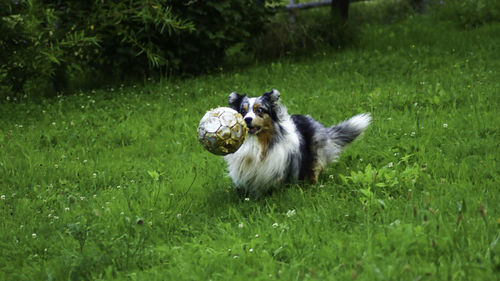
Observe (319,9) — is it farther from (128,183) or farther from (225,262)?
(225,262)

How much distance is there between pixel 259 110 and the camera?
4.52m

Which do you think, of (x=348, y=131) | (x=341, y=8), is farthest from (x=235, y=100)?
(x=341, y=8)

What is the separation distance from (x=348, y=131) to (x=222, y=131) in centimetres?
177

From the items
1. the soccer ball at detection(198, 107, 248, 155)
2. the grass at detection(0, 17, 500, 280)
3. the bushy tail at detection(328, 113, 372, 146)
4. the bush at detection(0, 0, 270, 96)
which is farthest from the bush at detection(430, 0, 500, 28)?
the soccer ball at detection(198, 107, 248, 155)

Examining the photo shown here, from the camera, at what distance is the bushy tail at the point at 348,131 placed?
211 inches

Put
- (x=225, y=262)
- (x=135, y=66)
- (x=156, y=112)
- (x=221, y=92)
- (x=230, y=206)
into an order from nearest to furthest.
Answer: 1. (x=225, y=262)
2. (x=230, y=206)
3. (x=156, y=112)
4. (x=221, y=92)
5. (x=135, y=66)

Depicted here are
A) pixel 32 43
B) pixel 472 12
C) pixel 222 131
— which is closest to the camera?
pixel 222 131

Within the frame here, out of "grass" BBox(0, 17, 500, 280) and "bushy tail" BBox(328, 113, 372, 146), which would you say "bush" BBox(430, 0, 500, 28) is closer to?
"grass" BBox(0, 17, 500, 280)

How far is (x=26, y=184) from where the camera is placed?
5.68 meters

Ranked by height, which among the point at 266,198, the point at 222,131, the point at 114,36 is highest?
the point at 222,131

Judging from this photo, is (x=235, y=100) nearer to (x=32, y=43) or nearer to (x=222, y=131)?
(x=222, y=131)

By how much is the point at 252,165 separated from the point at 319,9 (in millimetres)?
10431

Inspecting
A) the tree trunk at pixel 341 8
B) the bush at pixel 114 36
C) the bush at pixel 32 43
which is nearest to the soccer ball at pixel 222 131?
the bush at pixel 114 36

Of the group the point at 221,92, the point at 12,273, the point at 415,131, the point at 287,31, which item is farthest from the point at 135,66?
the point at 12,273
